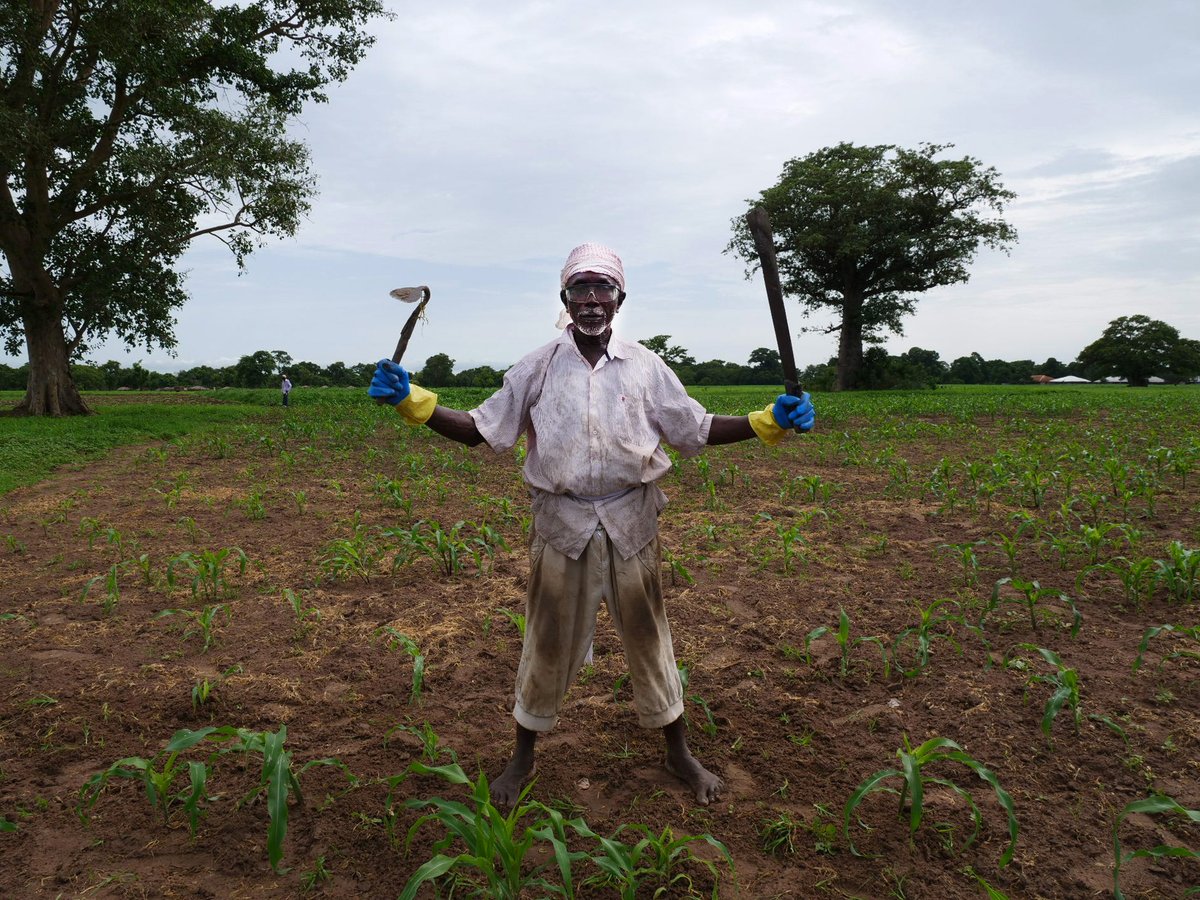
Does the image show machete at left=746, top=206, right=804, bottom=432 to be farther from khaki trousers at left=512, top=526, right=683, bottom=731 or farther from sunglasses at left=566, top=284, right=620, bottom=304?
khaki trousers at left=512, top=526, right=683, bottom=731

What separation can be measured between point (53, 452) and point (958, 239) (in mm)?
31426

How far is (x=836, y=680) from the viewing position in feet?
11.3

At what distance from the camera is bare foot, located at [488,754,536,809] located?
257cm

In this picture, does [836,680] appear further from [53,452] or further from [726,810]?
[53,452]

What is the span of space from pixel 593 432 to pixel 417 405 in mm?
601

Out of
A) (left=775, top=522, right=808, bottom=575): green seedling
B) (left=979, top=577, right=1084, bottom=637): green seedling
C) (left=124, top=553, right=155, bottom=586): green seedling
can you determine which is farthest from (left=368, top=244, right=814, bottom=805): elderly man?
(left=124, top=553, right=155, bottom=586): green seedling

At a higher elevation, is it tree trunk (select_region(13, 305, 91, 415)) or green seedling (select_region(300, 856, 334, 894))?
tree trunk (select_region(13, 305, 91, 415))

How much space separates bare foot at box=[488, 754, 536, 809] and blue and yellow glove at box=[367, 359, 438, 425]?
1250 millimetres

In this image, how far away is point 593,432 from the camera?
2.45 meters

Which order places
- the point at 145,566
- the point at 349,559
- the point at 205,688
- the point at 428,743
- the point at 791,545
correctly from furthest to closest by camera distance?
the point at 791,545
the point at 349,559
the point at 145,566
the point at 205,688
the point at 428,743

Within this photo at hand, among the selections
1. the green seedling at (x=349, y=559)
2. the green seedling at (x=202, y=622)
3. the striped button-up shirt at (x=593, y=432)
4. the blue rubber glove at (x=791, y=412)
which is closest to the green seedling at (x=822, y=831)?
the striped button-up shirt at (x=593, y=432)

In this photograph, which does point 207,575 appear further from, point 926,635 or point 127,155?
point 127,155

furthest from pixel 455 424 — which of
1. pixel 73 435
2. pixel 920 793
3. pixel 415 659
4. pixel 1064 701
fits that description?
pixel 73 435

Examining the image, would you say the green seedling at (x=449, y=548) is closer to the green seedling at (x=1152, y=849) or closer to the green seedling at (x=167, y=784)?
the green seedling at (x=167, y=784)
